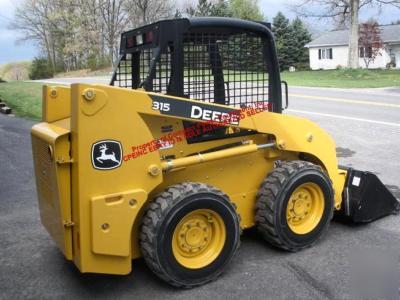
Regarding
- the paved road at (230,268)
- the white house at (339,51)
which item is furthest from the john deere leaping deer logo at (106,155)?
the white house at (339,51)

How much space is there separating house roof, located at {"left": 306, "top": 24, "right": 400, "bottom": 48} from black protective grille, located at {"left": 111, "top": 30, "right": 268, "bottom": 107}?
4853 cm

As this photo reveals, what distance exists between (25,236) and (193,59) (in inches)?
106

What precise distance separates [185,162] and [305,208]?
1393 millimetres

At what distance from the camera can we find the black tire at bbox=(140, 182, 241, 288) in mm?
3854

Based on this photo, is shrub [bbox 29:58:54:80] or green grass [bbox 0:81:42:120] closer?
green grass [bbox 0:81:42:120]

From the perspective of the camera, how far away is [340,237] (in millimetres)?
5043

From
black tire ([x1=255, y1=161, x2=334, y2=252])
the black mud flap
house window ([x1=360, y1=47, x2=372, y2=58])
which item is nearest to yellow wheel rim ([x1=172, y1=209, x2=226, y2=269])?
black tire ([x1=255, y1=161, x2=334, y2=252])

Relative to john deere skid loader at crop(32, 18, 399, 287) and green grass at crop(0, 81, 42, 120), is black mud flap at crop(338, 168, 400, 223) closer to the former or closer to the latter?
john deere skid loader at crop(32, 18, 399, 287)

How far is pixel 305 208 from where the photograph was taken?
4.83 metres

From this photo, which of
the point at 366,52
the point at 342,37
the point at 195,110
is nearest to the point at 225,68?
the point at 195,110

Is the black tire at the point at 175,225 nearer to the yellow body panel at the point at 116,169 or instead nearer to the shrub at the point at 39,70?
the yellow body panel at the point at 116,169

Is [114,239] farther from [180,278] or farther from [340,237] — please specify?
[340,237]

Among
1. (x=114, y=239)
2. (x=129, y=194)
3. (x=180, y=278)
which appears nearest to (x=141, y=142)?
(x=129, y=194)

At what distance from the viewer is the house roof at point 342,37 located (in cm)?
4984
